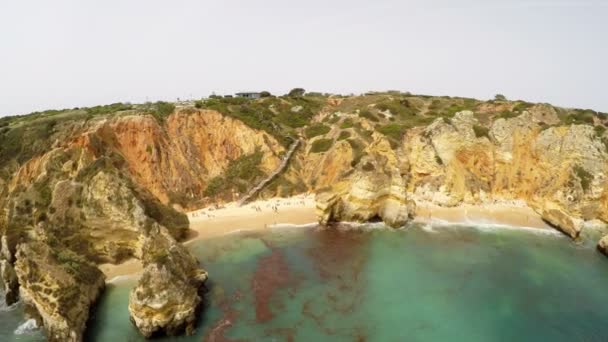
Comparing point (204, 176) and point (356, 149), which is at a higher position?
point (356, 149)

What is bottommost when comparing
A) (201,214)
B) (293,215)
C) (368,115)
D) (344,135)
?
(293,215)

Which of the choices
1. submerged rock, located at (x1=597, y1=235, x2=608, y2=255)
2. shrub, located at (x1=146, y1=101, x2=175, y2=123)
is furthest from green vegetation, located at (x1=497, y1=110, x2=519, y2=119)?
shrub, located at (x1=146, y1=101, x2=175, y2=123)

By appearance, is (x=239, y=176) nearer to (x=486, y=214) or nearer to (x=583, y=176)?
(x=486, y=214)

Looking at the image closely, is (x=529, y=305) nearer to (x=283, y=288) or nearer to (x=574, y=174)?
(x=283, y=288)

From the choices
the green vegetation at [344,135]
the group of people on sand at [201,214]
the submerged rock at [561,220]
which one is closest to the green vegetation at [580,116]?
the submerged rock at [561,220]

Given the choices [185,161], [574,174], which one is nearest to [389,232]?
[574,174]

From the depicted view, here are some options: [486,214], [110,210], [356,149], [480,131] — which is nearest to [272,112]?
[356,149]
